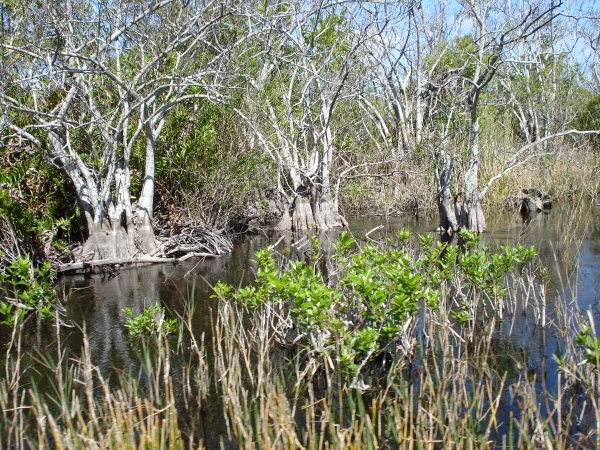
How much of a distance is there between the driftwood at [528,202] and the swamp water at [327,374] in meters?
3.23

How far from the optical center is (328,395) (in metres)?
4.64

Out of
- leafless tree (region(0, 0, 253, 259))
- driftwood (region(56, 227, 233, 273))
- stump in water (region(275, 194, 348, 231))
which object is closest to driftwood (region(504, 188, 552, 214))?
stump in water (region(275, 194, 348, 231))

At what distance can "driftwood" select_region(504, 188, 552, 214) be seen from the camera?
17.3 m

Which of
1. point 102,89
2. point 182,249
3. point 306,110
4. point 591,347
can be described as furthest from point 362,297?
point 306,110

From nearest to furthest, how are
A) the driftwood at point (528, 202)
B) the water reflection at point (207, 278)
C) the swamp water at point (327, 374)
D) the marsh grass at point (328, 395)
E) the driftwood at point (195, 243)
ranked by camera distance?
the marsh grass at point (328, 395)
the swamp water at point (327, 374)
the water reflection at point (207, 278)
the driftwood at point (195, 243)
the driftwood at point (528, 202)

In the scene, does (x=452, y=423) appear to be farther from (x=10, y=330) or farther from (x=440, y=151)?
(x=440, y=151)

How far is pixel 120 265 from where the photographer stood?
11.6m

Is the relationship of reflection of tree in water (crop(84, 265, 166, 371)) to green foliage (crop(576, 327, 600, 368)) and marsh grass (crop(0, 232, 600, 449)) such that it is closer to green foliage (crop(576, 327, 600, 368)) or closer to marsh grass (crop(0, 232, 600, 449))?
marsh grass (crop(0, 232, 600, 449))

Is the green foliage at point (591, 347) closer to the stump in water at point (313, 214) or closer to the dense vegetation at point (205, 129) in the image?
the dense vegetation at point (205, 129)

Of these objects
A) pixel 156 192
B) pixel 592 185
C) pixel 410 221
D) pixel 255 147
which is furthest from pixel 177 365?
pixel 592 185

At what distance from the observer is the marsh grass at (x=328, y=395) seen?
3811 millimetres

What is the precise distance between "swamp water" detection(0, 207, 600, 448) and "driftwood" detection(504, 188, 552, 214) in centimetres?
323

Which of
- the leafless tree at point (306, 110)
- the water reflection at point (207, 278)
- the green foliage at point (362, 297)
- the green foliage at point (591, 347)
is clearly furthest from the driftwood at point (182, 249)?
the green foliage at point (591, 347)

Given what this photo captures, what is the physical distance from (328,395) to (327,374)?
25cm
